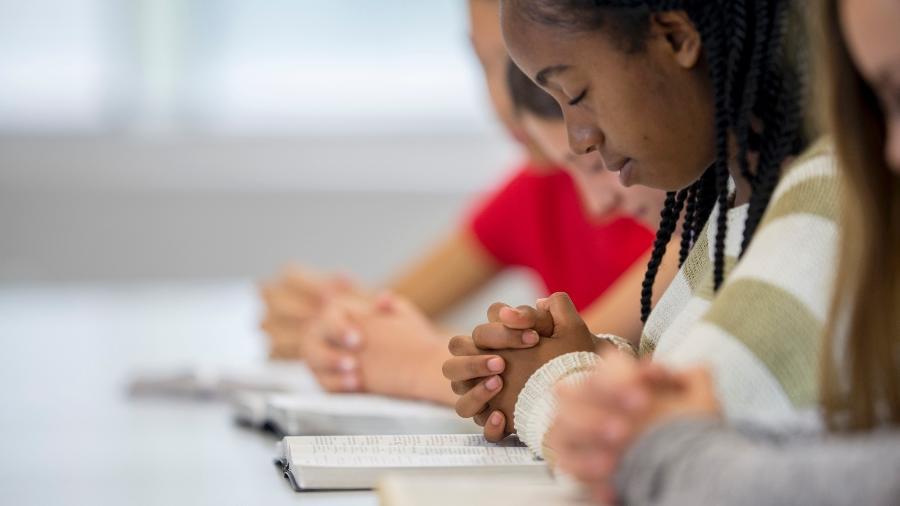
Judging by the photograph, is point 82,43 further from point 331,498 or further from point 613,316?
point 331,498

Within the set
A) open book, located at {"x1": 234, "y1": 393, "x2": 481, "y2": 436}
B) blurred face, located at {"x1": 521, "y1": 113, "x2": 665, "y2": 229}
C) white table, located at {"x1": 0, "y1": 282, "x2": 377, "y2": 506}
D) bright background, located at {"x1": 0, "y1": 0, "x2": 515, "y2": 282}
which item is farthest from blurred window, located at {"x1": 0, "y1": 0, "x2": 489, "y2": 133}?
open book, located at {"x1": 234, "y1": 393, "x2": 481, "y2": 436}


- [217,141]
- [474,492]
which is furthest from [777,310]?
[217,141]

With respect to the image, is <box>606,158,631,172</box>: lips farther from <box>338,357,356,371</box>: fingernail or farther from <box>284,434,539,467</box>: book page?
<box>338,357,356,371</box>: fingernail

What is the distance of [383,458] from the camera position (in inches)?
31.6

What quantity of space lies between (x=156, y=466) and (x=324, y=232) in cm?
222

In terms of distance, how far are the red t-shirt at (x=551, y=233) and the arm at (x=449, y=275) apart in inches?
0.8

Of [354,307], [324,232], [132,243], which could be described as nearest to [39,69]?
[132,243]

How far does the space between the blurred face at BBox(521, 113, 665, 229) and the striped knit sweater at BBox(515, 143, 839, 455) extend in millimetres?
541

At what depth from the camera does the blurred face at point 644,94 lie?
83cm

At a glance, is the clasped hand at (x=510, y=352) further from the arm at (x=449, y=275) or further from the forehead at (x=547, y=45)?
the arm at (x=449, y=275)

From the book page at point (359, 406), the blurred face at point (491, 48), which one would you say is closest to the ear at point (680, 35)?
the book page at point (359, 406)

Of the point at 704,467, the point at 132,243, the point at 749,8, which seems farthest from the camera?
the point at 132,243

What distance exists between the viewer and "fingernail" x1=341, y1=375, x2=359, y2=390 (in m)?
1.30

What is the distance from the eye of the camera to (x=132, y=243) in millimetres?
3133
